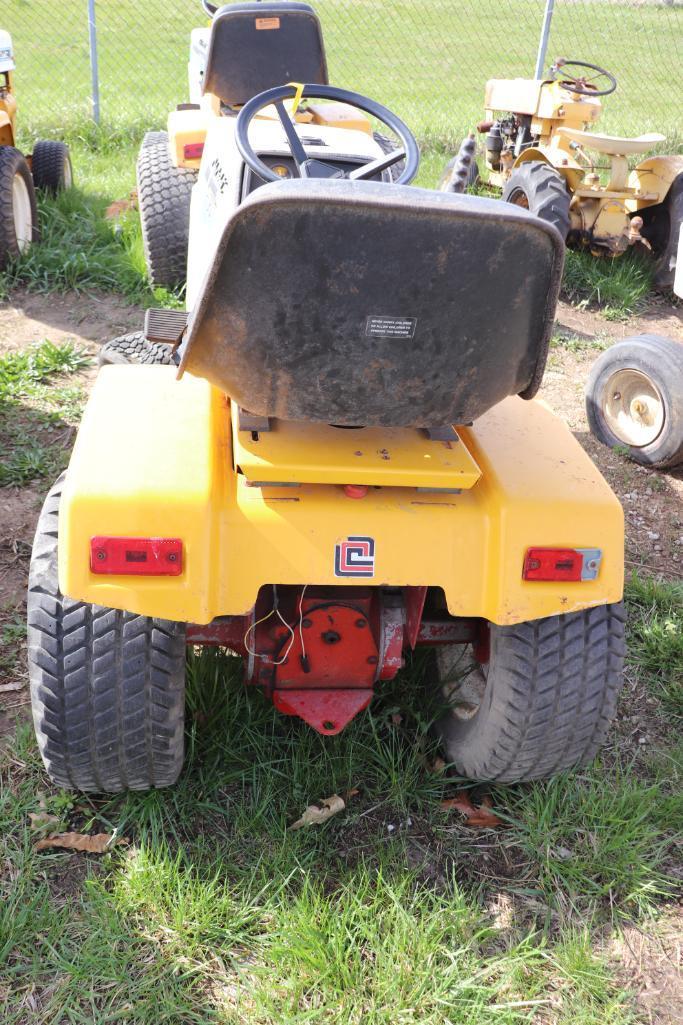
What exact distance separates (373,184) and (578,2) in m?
14.1

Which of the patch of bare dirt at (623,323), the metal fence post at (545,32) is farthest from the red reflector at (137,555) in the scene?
the metal fence post at (545,32)

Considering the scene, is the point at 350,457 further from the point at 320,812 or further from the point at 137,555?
the point at 320,812

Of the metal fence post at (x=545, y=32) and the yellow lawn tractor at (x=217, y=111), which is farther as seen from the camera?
the metal fence post at (x=545, y=32)

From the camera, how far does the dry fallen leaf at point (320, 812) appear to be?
2.44 m

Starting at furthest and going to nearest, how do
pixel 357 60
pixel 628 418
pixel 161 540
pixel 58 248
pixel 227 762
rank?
pixel 357 60
pixel 58 248
pixel 628 418
pixel 227 762
pixel 161 540

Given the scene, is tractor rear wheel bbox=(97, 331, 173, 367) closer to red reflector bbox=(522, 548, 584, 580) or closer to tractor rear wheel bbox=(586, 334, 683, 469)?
tractor rear wheel bbox=(586, 334, 683, 469)

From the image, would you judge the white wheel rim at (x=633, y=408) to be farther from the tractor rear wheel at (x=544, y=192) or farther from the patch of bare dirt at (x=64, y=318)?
the patch of bare dirt at (x=64, y=318)

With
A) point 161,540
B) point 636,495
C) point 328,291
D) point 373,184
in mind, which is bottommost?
point 636,495

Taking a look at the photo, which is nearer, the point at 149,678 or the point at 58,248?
the point at 149,678

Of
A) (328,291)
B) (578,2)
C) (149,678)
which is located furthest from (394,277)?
(578,2)

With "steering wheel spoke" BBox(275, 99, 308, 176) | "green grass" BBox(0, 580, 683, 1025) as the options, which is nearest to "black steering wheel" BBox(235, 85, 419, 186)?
"steering wheel spoke" BBox(275, 99, 308, 176)

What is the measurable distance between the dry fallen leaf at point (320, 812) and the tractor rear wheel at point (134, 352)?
221 cm

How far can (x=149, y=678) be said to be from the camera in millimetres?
2137

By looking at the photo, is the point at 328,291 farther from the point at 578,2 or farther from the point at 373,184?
the point at 578,2
